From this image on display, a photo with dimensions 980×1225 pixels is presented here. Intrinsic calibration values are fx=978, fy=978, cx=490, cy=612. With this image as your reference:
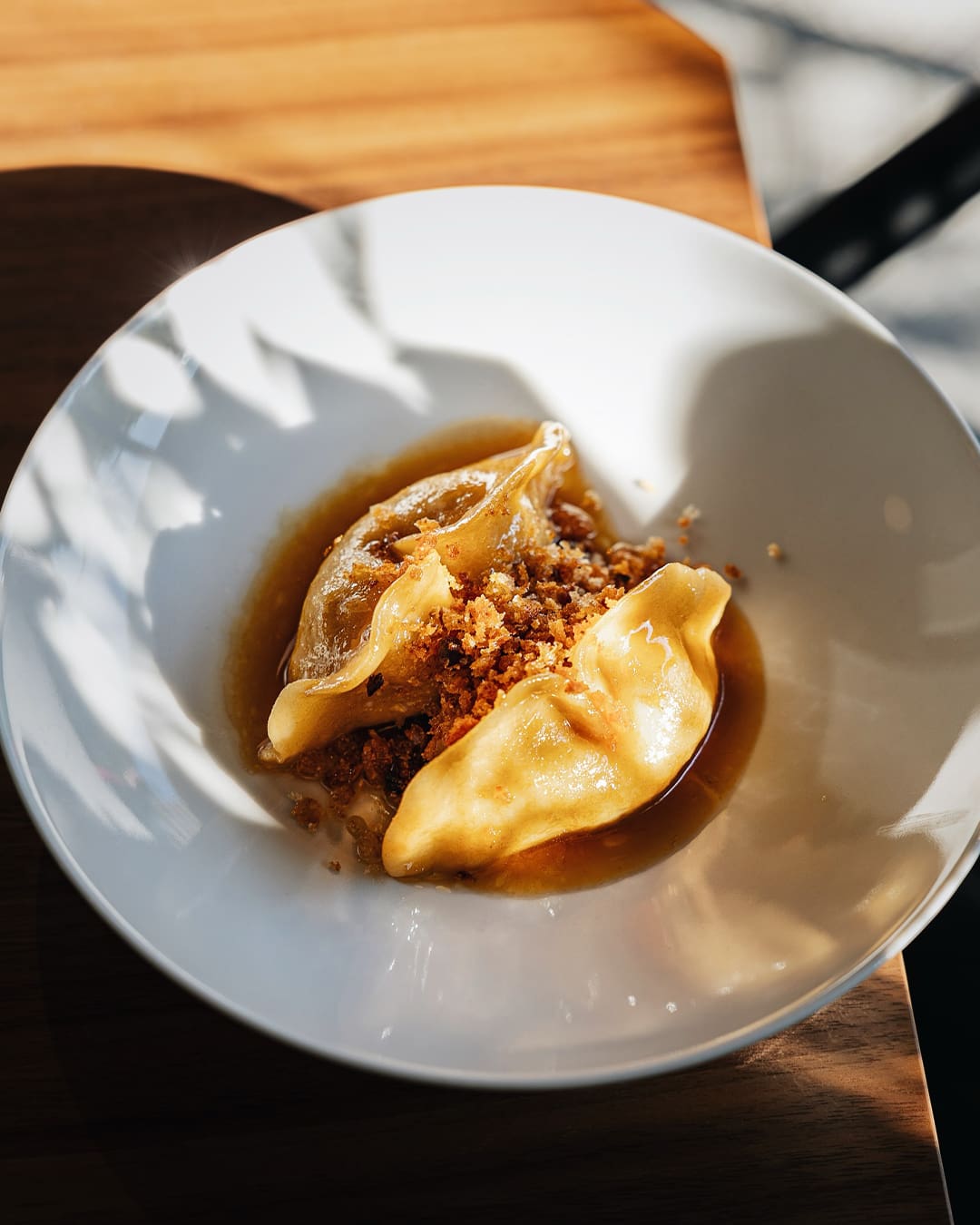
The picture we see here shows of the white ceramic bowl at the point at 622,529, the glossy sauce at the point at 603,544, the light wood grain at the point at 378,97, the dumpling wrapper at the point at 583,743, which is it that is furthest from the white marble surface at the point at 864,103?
the dumpling wrapper at the point at 583,743

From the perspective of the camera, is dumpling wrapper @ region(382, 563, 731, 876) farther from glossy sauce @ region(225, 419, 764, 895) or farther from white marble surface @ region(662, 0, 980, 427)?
white marble surface @ region(662, 0, 980, 427)

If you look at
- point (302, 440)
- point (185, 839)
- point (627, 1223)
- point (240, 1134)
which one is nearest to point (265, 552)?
point (302, 440)

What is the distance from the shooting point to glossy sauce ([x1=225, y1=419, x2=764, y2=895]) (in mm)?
1399

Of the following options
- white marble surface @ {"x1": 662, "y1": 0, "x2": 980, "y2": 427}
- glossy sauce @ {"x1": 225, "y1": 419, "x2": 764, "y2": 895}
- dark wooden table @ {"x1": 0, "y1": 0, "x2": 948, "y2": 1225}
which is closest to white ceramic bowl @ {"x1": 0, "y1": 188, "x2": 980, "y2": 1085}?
glossy sauce @ {"x1": 225, "y1": 419, "x2": 764, "y2": 895}

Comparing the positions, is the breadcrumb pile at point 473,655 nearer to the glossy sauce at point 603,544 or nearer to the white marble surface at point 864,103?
the glossy sauce at point 603,544

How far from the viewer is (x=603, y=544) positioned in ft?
5.60

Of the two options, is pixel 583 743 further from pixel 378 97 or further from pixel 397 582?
pixel 378 97

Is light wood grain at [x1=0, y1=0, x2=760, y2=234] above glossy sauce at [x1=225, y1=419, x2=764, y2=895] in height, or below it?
above

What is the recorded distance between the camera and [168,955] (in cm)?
109

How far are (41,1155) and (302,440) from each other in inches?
43.1

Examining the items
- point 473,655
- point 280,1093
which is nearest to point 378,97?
point 473,655

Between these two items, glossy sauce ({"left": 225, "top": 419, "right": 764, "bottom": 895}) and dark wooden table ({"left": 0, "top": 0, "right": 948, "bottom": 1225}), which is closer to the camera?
dark wooden table ({"left": 0, "top": 0, "right": 948, "bottom": 1225})

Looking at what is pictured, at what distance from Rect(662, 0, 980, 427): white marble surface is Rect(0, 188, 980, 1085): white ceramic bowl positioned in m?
1.51

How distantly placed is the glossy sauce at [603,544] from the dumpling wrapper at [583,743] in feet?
0.10
